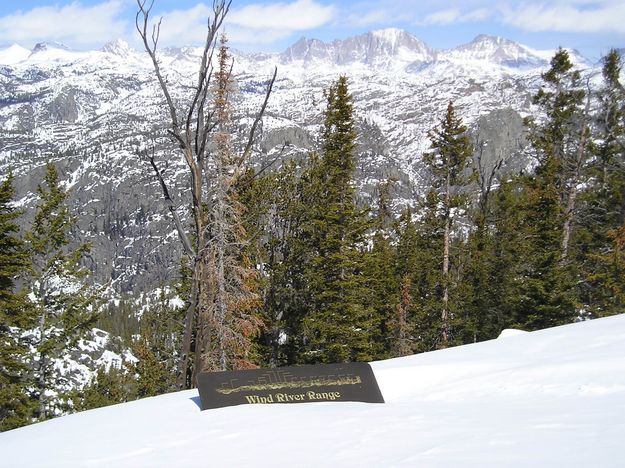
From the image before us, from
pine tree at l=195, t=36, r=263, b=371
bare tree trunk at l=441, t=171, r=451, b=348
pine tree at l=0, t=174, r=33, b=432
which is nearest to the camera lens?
pine tree at l=195, t=36, r=263, b=371

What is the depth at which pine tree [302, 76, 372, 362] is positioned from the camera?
23.4m

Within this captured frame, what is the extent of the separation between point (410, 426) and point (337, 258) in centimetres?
1860

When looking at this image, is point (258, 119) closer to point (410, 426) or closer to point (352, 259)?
point (410, 426)

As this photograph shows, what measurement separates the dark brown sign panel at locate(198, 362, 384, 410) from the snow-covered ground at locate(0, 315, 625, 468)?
182 millimetres

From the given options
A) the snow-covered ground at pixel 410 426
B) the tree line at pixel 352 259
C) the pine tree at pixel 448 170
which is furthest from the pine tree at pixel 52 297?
the pine tree at pixel 448 170

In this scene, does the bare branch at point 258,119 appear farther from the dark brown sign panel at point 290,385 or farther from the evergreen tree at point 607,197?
the evergreen tree at point 607,197

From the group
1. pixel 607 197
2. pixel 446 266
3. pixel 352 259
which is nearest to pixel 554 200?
pixel 607 197

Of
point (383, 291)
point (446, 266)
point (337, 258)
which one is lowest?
point (383, 291)

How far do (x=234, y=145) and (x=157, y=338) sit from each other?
27.8 metres

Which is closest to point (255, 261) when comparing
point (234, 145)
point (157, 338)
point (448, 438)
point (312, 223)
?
point (312, 223)

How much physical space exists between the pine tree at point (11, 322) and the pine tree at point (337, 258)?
11513 millimetres

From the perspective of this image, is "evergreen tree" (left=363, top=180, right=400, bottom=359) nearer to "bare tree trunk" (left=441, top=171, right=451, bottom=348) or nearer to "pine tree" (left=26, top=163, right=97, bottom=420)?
"bare tree trunk" (left=441, top=171, right=451, bottom=348)

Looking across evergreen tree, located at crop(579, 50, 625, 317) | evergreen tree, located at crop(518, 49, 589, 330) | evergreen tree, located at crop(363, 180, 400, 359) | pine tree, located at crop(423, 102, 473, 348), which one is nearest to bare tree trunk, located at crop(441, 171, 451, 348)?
pine tree, located at crop(423, 102, 473, 348)

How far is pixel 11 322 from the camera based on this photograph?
64.4ft
